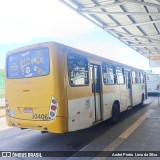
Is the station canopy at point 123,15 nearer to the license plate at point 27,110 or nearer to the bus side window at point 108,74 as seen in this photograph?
the bus side window at point 108,74

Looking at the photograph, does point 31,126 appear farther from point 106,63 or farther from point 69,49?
point 106,63

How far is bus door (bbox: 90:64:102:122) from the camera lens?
7.42 m

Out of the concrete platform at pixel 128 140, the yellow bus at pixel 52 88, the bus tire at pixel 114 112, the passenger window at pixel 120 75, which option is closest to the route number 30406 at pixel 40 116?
the yellow bus at pixel 52 88

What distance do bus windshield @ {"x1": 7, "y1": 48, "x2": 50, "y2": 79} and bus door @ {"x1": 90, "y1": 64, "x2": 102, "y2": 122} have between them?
194 centimetres

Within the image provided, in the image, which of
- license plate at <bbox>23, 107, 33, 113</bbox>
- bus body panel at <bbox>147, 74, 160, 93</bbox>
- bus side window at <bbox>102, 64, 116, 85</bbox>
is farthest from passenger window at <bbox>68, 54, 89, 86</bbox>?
bus body panel at <bbox>147, 74, 160, 93</bbox>

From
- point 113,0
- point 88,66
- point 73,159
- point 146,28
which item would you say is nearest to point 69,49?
point 88,66

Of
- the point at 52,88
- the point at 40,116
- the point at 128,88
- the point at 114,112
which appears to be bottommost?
the point at 114,112

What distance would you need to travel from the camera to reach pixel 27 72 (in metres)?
6.32

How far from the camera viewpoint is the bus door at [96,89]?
292 inches

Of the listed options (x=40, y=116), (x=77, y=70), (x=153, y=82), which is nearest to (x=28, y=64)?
Answer: (x=77, y=70)

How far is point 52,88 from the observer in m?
5.74

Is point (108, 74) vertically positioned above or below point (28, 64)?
below

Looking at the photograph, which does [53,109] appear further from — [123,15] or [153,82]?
[153,82]

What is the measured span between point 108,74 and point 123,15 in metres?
3.94
